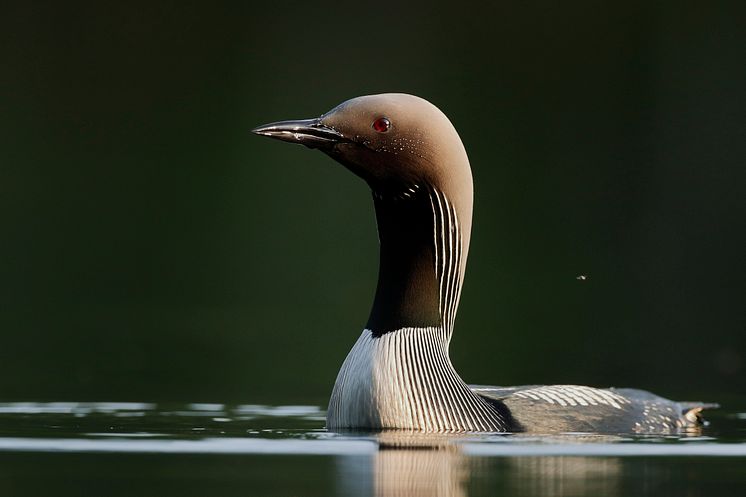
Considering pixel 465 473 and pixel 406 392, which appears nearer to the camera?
pixel 465 473

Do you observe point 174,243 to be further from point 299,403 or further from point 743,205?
point 299,403

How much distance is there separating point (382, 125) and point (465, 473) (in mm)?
1817

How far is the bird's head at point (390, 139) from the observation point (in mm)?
7586

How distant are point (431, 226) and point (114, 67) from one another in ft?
59.4

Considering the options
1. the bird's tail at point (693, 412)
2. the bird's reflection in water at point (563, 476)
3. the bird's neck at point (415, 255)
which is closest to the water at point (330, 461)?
the bird's reflection in water at point (563, 476)

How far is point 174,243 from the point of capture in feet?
60.8

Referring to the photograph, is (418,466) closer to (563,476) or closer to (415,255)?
(563,476)

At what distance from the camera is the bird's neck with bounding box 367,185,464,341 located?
7711 millimetres

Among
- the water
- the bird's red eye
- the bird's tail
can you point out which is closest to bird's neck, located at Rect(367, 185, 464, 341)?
the bird's red eye

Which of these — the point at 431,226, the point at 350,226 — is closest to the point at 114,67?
the point at 350,226

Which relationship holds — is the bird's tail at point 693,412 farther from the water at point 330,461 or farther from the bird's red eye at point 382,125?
the bird's red eye at point 382,125

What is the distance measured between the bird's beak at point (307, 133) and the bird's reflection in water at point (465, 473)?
1243mm

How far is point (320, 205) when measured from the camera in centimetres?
1994

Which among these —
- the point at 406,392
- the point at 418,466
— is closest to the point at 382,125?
the point at 406,392
